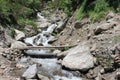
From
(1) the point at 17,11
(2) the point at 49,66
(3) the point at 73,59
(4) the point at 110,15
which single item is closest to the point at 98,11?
(4) the point at 110,15

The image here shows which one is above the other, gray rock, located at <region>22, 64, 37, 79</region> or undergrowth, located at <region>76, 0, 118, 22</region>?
undergrowth, located at <region>76, 0, 118, 22</region>

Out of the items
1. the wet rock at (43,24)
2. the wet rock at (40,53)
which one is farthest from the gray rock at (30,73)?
the wet rock at (43,24)

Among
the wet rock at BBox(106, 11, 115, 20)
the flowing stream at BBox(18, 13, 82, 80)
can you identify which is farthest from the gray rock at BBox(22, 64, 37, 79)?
the wet rock at BBox(106, 11, 115, 20)

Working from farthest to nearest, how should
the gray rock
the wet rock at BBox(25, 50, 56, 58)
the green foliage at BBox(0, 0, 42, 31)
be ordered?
the green foliage at BBox(0, 0, 42, 31)
the wet rock at BBox(25, 50, 56, 58)
the gray rock

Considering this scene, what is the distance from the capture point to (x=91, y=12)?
22.2m

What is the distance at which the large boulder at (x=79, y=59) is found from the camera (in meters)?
14.9

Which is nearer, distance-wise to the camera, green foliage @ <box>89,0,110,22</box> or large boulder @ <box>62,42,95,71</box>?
large boulder @ <box>62,42,95,71</box>

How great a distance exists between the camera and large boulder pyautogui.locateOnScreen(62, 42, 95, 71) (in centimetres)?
1494

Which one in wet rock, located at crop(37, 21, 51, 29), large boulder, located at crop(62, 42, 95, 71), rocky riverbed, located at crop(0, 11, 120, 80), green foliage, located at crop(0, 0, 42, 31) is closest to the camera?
rocky riverbed, located at crop(0, 11, 120, 80)

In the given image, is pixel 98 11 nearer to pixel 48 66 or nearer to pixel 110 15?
pixel 110 15

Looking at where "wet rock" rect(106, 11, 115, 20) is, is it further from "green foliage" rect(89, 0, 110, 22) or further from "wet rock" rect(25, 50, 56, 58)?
"wet rock" rect(25, 50, 56, 58)

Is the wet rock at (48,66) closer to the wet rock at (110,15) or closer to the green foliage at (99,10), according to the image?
the wet rock at (110,15)

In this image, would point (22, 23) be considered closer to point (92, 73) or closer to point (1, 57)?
point (1, 57)

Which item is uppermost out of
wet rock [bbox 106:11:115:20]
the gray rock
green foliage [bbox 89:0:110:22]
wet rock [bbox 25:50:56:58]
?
green foliage [bbox 89:0:110:22]
